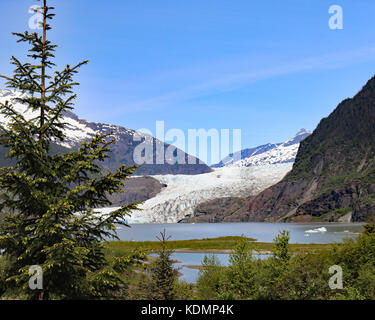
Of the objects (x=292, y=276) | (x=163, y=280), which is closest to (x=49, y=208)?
(x=163, y=280)

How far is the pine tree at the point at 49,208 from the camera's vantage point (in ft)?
49.5

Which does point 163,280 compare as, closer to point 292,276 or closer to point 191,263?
point 292,276

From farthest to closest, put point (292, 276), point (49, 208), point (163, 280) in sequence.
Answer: point (292, 276) → point (163, 280) → point (49, 208)

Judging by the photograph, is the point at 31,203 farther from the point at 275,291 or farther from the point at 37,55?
the point at 275,291

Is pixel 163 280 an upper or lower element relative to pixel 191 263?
upper

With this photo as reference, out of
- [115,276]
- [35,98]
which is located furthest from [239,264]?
[35,98]

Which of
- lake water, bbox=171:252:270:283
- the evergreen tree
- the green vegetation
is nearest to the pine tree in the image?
the evergreen tree

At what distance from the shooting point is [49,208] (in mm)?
15688

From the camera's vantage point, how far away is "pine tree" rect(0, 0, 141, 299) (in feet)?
49.5

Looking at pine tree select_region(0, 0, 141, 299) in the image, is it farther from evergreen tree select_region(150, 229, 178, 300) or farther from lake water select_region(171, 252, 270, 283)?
lake water select_region(171, 252, 270, 283)

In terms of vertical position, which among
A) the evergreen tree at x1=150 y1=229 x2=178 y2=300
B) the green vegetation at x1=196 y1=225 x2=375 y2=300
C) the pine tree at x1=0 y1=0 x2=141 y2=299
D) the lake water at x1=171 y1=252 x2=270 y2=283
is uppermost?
the pine tree at x1=0 y1=0 x2=141 y2=299

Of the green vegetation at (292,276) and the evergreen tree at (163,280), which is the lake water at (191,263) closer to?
the green vegetation at (292,276)

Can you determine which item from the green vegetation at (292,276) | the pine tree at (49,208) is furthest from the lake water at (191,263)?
the pine tree at (49,208)

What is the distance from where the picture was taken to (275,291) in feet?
102
